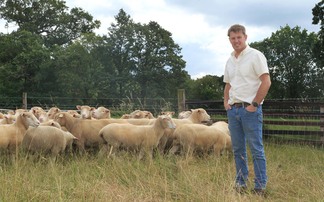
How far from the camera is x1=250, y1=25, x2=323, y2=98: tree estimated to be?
138ft

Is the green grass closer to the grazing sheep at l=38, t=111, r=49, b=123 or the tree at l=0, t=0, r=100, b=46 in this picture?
the grazing sheep at l=38, t=111, r=49, b=123

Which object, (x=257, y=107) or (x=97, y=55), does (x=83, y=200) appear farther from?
(x=97, y=55)

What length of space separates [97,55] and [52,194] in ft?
118

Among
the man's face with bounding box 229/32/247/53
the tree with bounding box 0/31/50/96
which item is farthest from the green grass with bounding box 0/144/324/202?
the tree with bounding box 0/31/50/96

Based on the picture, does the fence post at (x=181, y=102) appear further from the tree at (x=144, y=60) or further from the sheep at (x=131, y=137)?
the tree at (x=144, y=60)

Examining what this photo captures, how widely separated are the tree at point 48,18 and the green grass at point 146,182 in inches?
1589

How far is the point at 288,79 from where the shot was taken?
43.0 m

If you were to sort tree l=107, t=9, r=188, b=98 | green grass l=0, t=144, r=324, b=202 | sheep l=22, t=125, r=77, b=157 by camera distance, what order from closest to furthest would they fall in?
green grass l=0, t=144, r=324, b=202, sheep l=22, t=125, r=77, b=157, tree l=107, t=9, r=188, b=98

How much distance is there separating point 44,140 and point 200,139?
3167mm

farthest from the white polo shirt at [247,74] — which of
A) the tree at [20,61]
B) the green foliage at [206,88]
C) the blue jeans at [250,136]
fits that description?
the green foliage at [206,88]

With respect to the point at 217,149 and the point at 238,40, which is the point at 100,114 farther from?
the point at 238,40

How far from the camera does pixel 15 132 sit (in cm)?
728

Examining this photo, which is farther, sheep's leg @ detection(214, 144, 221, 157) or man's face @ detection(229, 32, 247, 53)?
sheep's leg @ detection(214, 144, 221, 157)

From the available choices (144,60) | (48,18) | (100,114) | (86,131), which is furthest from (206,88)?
(86,131)
